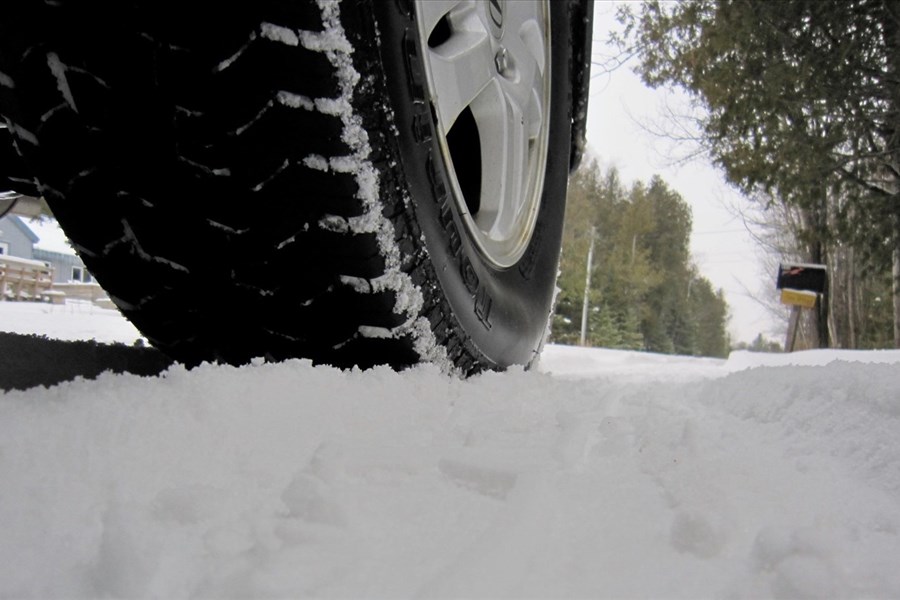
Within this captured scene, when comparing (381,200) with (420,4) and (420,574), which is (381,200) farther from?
(420,574)

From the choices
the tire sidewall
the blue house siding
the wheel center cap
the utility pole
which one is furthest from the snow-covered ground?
the utility pole

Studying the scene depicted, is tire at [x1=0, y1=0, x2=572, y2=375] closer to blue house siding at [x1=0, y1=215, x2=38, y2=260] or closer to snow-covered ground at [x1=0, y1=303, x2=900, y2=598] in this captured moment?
snow-covered ground at [x1=0, y1=303, x2=900, y2=598]

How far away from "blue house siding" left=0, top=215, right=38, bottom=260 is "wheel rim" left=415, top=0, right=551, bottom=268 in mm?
8217

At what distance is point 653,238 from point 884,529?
2973cm

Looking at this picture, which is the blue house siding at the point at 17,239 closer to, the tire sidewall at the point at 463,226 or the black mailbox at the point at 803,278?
the tire sidewall at the point at 463,226

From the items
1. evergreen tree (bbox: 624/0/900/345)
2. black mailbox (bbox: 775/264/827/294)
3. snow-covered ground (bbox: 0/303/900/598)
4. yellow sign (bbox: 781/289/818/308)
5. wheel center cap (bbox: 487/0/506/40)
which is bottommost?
snow-covered ground (bbox: 0/303/900/598)

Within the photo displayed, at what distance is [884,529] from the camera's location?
51 centimetres

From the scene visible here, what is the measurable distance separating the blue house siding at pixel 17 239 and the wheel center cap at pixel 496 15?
8308 millimetres

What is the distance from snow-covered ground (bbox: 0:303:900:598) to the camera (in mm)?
409

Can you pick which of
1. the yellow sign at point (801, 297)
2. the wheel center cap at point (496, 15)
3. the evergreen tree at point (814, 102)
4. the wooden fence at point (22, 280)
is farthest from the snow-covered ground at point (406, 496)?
the yellow sign at point (801, 297)

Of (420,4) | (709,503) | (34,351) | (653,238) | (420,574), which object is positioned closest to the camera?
(420,574)

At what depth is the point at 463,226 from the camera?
1.02 m

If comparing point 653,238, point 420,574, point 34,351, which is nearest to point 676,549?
point 420,574

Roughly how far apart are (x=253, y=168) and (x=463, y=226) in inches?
15.2
